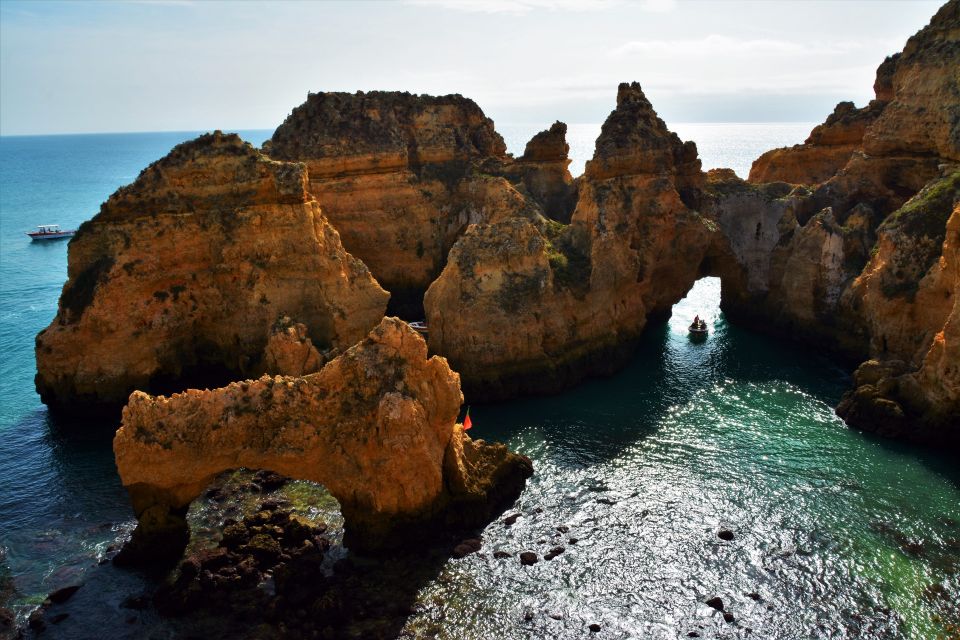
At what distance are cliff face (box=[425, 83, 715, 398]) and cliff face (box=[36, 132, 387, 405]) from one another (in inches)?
242

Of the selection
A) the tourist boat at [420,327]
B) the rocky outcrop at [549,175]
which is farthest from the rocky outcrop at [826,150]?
the tourist boat at [420,327]

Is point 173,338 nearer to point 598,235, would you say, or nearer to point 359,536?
point 359,536

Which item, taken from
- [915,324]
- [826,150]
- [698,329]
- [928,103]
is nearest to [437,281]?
[698,329]

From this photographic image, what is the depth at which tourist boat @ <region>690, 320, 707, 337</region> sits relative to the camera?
4728 cm

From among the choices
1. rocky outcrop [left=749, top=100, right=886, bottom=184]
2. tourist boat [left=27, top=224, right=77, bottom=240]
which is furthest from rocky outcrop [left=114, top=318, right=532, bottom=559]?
tourist boat [left=27, top=224, right=77, bottom=240]

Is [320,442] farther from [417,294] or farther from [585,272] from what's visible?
[417,294]

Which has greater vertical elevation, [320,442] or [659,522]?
[320,442]

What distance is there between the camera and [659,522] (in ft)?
84.4

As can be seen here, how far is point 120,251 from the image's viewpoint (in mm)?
35094

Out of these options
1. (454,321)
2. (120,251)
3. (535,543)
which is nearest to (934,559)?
(535,543)

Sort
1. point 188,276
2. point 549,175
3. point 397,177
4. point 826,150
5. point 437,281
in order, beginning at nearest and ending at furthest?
point 188,276, point 437,281, point 397,177, point 826,150, point 549,175

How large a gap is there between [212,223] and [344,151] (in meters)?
13.5

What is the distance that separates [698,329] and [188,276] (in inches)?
1297

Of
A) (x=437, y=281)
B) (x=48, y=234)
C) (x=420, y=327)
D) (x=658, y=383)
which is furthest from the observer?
(x=48, y=234)
